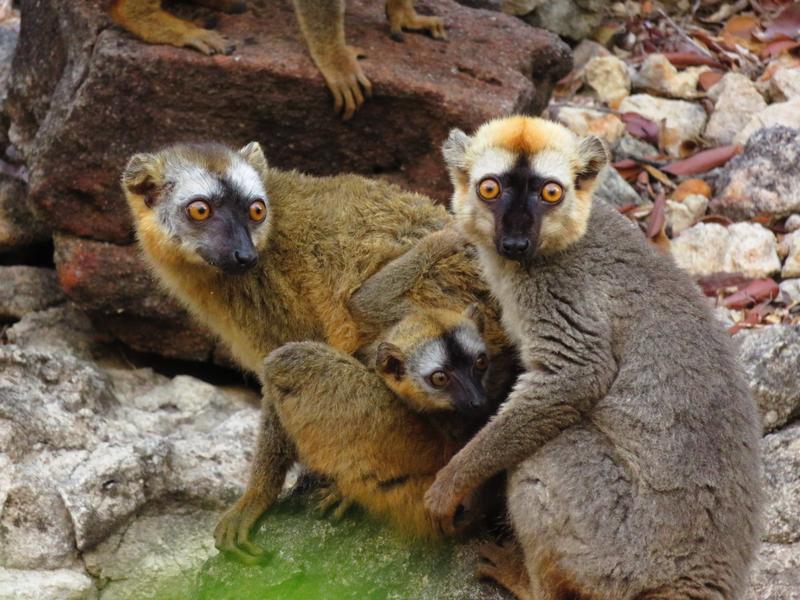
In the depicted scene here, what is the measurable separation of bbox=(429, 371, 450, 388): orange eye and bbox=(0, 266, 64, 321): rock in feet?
18.9

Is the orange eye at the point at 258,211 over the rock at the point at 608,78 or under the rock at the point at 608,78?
over

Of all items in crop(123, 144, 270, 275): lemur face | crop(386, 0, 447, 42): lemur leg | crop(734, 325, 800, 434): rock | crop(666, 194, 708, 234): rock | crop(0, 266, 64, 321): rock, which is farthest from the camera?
crop(666, 194, 708, 234): rock

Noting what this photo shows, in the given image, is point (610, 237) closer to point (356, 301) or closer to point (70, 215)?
point (356, 301)

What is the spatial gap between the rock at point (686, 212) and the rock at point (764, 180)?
0.36ft

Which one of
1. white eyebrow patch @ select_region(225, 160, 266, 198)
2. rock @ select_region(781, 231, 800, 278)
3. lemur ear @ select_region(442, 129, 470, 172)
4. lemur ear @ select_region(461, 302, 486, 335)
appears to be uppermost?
lemur ear @ select_region(442, 129, 470, 172)

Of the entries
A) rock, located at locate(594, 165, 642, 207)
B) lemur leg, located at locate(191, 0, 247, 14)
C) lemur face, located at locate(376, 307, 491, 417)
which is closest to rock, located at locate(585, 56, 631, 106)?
rock, located at locate(594, 165, 642, 207)

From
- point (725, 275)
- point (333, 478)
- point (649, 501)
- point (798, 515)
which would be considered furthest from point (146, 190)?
point (725, 275)

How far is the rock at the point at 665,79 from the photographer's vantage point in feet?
43.5

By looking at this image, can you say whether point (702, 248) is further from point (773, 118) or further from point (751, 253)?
point (773, 118)

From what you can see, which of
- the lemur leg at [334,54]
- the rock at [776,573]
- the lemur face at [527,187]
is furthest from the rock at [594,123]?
the rock at [776,573]

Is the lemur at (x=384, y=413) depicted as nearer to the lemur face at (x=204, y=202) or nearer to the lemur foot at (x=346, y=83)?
the lemur face at (x=204, y=202)

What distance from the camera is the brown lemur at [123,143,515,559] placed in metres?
7.08

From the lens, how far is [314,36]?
34.0 ft

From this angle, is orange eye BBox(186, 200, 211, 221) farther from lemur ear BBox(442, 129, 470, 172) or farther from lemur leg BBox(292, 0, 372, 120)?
lemur leg BBox(292, 0, 372, 120)
